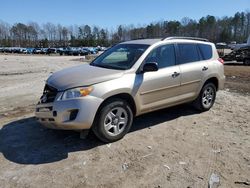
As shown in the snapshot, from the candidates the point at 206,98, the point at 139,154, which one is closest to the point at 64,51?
the point at 206,98

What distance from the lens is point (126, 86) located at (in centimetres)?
499

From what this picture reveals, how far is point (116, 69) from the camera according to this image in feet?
17.4

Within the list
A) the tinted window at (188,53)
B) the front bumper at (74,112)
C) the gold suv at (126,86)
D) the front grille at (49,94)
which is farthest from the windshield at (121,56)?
the front grille at (49,94)

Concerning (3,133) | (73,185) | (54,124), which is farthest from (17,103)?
(73,185)

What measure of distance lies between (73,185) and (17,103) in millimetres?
5254

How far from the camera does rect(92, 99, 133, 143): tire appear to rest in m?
4.75

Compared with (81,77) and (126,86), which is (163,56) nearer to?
(126,86)

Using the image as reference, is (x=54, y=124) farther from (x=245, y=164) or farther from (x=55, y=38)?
(x=55, y=38)

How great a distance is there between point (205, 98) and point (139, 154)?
309cm

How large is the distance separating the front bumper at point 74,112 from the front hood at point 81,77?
0.29 m

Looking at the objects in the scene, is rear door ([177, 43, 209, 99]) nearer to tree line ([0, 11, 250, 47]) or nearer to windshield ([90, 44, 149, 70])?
windshield ([90, 44, 149, 70])

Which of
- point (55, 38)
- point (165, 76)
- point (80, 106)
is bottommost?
point (80, 106)

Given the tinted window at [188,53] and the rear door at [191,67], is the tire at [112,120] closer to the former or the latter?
the rear door at [191,67]

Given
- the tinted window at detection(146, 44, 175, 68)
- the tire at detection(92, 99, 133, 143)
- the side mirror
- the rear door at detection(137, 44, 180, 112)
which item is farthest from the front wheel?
the tire at detection(92, 99, 133, 143)
